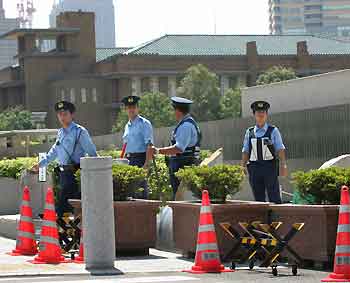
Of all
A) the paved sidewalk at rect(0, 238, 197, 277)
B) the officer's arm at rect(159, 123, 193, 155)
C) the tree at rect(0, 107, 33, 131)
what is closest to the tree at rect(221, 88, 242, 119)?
the tree at rect(0, 107, 33, 131)

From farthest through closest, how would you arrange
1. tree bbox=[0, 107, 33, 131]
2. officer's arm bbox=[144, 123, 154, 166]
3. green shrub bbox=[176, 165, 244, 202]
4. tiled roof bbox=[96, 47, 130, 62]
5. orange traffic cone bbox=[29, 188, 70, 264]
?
tiled roof bbox=[96, 47, 130, 62], tree bbox=[0, 107, 33, 131], officer's arm bbox=[144, 123, 154, 166], green shrub bbox=[176, 165, 244, 202], orange traffic cone bbox=[29, 188, 70, 264]

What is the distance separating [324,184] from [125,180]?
2.59 m

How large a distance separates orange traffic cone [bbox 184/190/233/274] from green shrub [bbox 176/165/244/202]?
935 mm

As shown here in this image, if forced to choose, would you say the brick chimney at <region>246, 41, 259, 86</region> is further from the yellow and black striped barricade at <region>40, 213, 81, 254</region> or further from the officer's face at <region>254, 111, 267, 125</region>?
the yellow and black striped barricade at <region>40, 213, 81, 254</region>

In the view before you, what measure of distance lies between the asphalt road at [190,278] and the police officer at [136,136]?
4205 millimetres

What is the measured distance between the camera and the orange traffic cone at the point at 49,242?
12711 millimetres

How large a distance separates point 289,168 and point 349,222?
20666 millimetres

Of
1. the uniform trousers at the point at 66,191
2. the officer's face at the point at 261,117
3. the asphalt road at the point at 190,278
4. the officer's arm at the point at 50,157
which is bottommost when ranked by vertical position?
the asphalt road at the point at 190,278

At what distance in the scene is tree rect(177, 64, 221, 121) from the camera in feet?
386

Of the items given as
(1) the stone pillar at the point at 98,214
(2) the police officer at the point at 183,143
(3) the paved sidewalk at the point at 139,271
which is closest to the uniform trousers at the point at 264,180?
(2) the police officer at the point at 183,143

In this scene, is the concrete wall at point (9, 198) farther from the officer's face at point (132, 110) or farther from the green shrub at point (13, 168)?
the officer's face at point (132, 110)

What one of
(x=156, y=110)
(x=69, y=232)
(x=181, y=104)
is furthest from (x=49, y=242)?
(x=156, y=110)

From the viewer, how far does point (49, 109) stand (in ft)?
468

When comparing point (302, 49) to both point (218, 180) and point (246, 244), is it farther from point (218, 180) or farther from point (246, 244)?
point (246, 244)
